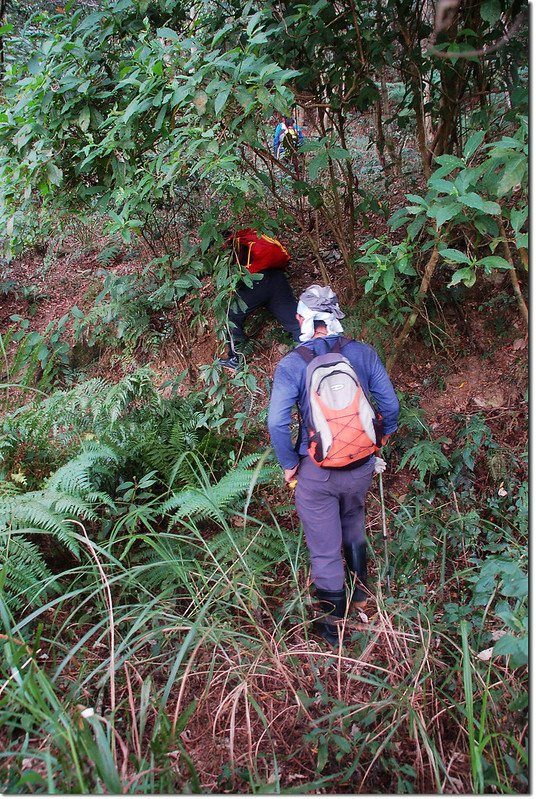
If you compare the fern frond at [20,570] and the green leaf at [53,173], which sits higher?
the green leaf at [53,173]

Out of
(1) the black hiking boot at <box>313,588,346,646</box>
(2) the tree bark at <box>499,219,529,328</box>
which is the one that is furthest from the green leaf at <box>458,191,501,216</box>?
(1) the black hiking boot at <box>313,588,346,646</box>

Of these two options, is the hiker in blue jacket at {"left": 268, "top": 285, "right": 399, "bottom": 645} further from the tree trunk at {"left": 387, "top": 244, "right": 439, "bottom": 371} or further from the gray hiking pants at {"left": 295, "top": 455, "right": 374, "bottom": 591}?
the tree trunk at {"left": 387, "top": 244, "right": 439, "bottom": 371}

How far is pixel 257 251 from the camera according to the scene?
4.42 metres

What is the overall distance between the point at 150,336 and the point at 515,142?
3876 mm

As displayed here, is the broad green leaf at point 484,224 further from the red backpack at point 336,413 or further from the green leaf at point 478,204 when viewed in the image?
the red backpack at point 336,413

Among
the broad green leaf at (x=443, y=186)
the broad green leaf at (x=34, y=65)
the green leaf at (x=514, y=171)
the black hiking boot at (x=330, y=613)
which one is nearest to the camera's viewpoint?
the green leaf at (x=514, y=171)

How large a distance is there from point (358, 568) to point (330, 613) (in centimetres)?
35

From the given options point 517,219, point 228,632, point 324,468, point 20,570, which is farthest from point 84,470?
point 517,219

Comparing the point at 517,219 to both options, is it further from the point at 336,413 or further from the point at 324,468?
the point at 324,468

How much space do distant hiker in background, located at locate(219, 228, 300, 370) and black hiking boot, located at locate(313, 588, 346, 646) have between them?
2206mm

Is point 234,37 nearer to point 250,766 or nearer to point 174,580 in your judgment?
point 174,580

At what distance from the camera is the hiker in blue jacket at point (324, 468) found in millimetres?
2779

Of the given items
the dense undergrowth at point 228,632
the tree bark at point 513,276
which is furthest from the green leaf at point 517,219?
the dense undergrowth at point 228,632

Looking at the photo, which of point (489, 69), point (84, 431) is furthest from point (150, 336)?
point (489, 69)
